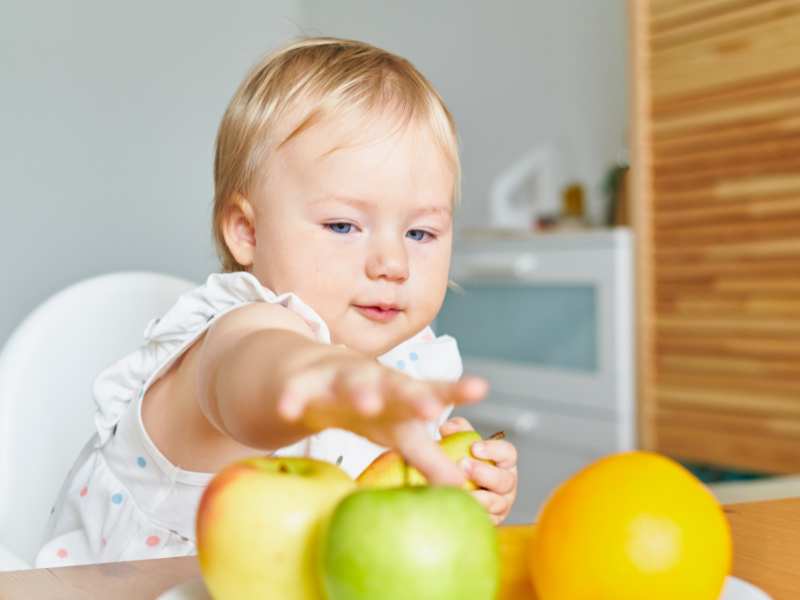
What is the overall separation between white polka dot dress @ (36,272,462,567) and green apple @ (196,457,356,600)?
47cm

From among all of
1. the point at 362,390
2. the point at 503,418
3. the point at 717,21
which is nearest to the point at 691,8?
the point at 717,21

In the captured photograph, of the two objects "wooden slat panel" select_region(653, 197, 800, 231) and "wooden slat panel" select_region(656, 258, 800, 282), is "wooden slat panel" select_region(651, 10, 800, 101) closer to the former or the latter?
"wooden slat panel" select_region(653, 197, 800, 231)

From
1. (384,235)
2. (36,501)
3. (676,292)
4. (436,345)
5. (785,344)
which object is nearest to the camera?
(384,235)

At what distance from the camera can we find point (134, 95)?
3.36 metres

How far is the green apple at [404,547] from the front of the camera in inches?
13.1

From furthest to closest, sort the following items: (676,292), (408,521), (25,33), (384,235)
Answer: (25,33)
(676,292)
(384,235)
(408,521)

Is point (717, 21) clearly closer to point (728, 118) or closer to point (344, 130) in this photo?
point (728, 118)

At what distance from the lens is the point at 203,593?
44cm

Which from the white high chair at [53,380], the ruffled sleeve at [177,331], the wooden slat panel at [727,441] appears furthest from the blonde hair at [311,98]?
the wooden slat panel at [727,441]

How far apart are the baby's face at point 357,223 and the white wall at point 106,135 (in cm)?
246

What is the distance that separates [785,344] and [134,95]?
230 cm

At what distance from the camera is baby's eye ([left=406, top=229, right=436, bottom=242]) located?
34.2 inches

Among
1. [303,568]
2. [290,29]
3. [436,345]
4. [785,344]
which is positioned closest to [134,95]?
[290,29]

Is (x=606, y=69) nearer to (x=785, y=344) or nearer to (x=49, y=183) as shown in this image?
(x=785, y=344)
